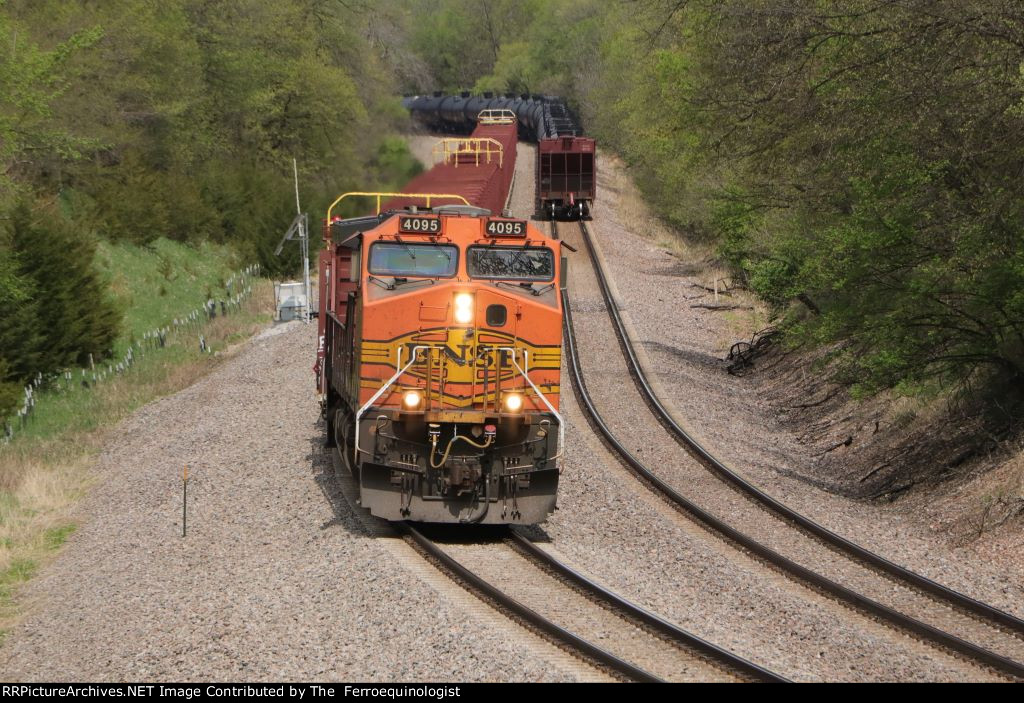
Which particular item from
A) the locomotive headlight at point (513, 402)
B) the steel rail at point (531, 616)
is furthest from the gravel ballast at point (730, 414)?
the steel rail at point (531, 616)

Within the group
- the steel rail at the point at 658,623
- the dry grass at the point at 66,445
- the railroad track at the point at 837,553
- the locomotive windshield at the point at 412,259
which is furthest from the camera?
the dry grass at the point at 66,445

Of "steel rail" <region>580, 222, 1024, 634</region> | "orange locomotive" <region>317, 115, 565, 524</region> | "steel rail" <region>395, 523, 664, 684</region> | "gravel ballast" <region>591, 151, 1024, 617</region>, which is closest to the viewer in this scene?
"steel rail" <region>395, 523, 664, 684</region>

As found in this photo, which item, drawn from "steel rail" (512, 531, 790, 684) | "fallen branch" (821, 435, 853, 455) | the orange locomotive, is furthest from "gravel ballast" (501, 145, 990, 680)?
"fallen branch" (821, 435, 853, 455)

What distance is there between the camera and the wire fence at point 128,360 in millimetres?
28266

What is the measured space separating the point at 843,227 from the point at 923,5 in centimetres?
357

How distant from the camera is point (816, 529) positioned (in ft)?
48.6

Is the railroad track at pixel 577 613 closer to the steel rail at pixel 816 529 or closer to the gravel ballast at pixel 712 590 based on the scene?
the gravel ballast at pixel 712 590

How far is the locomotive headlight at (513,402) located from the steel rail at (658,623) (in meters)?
1.57

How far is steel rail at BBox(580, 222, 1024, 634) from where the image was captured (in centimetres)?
1213

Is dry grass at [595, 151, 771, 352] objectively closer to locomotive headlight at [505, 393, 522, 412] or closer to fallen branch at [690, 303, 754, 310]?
fallen branch at [690, 303, 754, 310]

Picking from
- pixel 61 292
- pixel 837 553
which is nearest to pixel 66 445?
pixel 61 292

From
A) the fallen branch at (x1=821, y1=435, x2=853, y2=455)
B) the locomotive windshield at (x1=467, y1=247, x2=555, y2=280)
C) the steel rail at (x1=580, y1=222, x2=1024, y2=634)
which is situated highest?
the locomotive windshield at (x1=467, y1=247, x2=555, y2=280)

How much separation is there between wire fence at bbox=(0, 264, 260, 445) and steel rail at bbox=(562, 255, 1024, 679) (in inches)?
570
